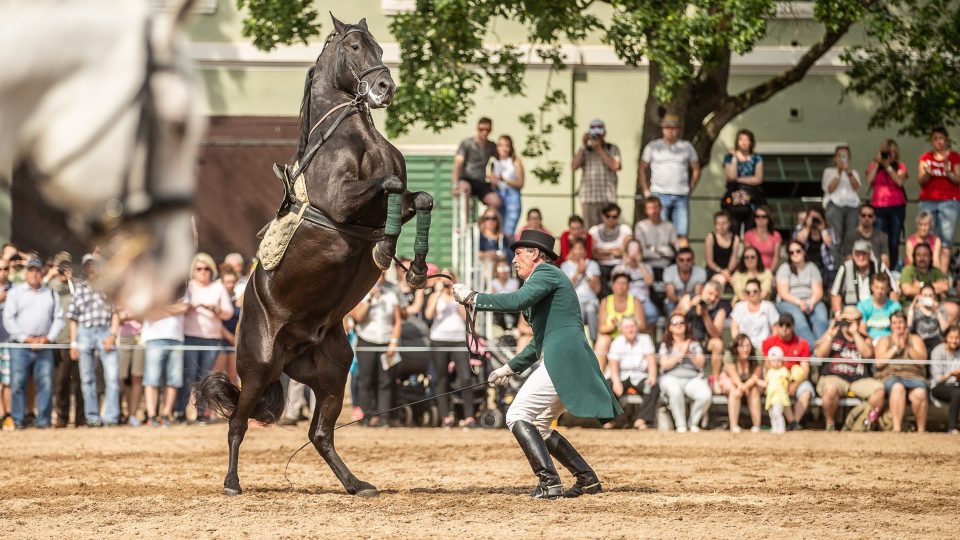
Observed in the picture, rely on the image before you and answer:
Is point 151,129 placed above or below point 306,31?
below

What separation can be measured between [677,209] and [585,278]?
199 cm

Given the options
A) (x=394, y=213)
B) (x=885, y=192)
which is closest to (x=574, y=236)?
(x=885, y=192)

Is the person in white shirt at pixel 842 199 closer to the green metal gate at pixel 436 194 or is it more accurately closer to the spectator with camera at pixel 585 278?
the spectator with camera at pixel 585 278

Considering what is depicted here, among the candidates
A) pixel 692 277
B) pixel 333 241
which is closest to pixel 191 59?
pixel 333 241

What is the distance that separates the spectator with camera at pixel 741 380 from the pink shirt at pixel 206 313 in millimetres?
5517

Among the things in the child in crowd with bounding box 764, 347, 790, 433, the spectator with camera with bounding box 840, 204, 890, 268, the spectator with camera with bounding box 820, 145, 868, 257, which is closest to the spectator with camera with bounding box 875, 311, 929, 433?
the child in crowd with bounding box 764, 347, 790, 433

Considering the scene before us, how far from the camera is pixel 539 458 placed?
28.2 feet

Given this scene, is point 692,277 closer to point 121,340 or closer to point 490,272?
point 490,272

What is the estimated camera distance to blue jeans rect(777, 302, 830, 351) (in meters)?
15.5

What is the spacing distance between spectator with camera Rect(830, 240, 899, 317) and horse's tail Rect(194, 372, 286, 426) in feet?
28.2

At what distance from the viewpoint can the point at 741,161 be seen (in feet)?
56.8

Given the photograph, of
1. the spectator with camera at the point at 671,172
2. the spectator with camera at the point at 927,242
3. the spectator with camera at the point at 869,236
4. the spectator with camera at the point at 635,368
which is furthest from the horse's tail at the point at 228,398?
the spectator with camera at the point at 927,242

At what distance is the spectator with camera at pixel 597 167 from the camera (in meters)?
17.3

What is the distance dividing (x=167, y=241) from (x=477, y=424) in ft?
44.0
